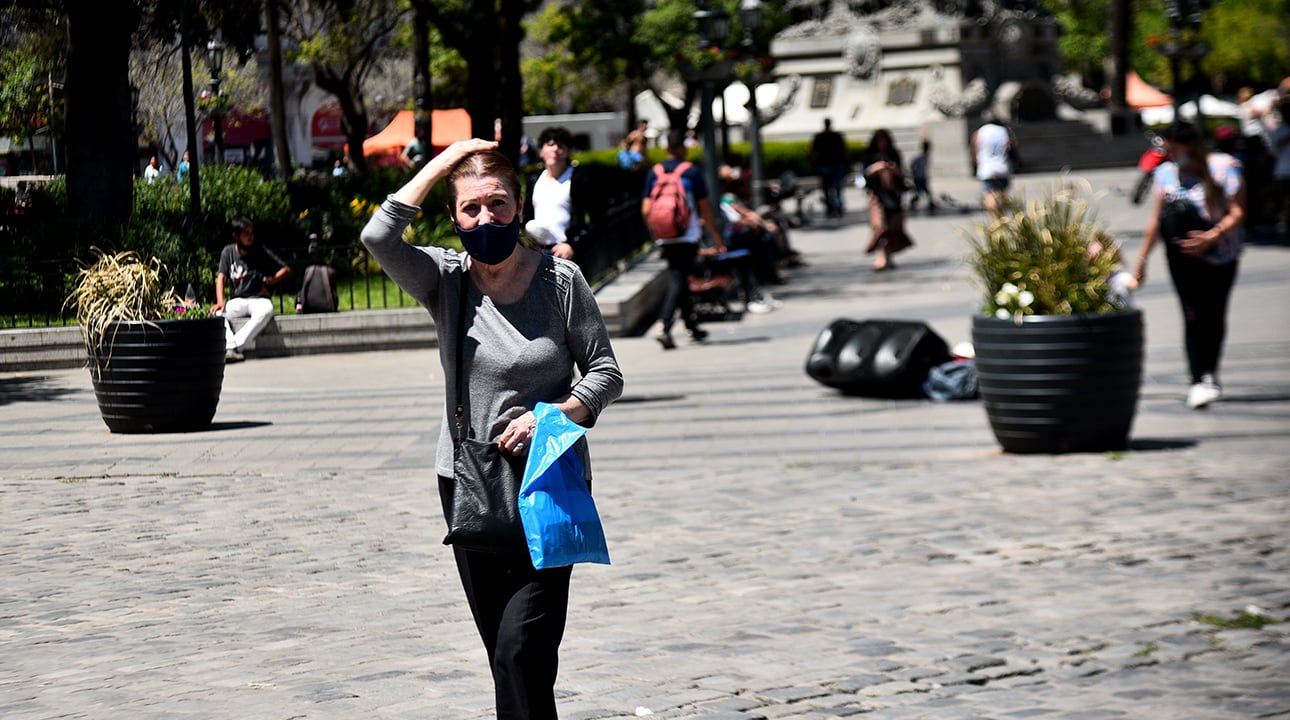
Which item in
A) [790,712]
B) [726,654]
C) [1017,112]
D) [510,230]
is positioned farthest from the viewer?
[1017,112]

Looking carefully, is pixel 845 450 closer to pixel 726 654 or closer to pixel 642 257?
pixel 726 654

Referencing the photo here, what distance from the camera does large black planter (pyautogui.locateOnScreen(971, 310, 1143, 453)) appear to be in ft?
34.6

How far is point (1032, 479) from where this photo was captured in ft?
33.5

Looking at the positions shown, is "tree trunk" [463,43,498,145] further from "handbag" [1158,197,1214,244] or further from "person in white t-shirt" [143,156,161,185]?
"person in white t-shirt" [143,156,161,185]

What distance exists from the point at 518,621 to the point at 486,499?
1.10 ft

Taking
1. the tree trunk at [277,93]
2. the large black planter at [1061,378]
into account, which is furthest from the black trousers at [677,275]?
the tree trunk at [277,93]

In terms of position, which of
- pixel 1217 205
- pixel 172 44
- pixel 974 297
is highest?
pixel 172 44

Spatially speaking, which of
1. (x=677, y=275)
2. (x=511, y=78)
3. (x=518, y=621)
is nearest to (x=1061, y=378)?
(x=677, y=275)

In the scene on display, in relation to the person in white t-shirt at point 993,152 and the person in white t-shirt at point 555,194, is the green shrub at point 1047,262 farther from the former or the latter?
the person in white t-shirt at point 993,152

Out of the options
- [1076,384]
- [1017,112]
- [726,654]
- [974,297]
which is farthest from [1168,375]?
[1017,112]

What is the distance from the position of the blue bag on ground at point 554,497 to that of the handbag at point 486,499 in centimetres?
5

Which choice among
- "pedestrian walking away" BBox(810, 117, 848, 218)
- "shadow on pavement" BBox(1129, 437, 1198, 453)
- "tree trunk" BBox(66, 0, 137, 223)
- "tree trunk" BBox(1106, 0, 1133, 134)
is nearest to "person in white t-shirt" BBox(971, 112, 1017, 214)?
"pedestrian walking away" BBox(810, 117, 848, 218)

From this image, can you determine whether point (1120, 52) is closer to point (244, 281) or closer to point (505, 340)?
point (244, 281)

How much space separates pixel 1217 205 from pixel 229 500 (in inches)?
281
